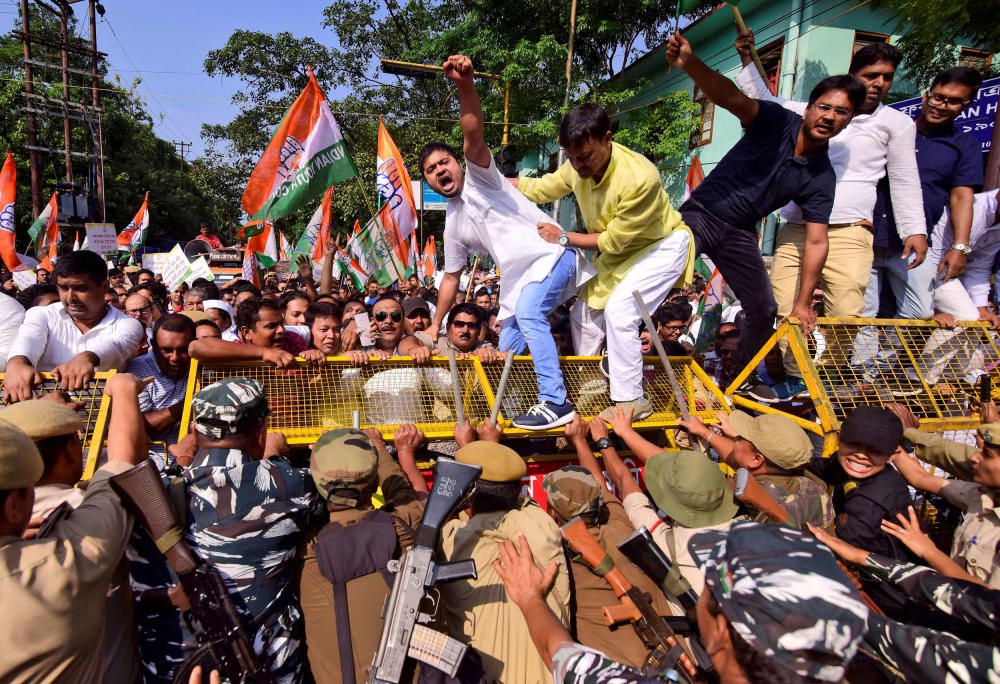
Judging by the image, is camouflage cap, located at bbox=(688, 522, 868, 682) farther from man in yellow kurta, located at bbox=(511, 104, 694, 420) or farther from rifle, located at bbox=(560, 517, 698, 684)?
man in yellow kurta, located at bbox=(511, 104, 694, 420)

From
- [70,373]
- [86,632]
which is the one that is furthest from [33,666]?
[70,373]

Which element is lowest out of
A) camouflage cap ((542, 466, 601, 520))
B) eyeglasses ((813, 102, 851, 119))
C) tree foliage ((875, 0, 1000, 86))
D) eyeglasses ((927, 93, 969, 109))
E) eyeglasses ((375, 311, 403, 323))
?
camouflage cap ((542, 466, 601, 520))

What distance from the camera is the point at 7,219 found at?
9055 millimetres

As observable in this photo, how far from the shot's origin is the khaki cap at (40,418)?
5.76 ft

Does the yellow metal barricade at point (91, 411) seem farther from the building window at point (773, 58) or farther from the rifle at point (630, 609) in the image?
the building window at point (773, 58)

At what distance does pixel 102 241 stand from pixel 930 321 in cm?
1587

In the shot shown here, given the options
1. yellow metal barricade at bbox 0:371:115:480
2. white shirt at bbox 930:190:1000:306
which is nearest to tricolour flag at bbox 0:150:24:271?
yellow metal barricade at bbox 0:371:115:480

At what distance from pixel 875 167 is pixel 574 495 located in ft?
11.2

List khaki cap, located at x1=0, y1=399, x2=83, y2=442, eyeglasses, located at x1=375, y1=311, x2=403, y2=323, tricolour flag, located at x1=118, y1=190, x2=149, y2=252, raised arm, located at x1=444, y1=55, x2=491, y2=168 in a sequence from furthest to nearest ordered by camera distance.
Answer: tricolour flag, located at x1=118, y1=190, x2=149, y2=252, eyeglasses, located at x1=375, y1=311, x2=403, y2=323, raised arm, located at x1=444, y1=55, x2=491, y2=168, khaki cap, located at x1=0, y1=399, x2=83, y2=442

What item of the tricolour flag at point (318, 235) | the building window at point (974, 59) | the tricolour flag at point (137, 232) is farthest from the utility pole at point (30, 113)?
the building window at point (974, 59)

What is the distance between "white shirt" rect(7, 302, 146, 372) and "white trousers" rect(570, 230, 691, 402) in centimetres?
300

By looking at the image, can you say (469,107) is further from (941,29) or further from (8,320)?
(941,29)

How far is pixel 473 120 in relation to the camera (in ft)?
10.2

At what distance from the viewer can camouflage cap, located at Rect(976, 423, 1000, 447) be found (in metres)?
2.28
